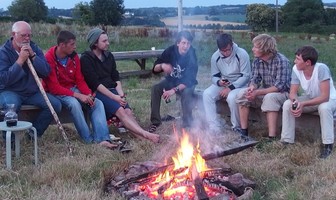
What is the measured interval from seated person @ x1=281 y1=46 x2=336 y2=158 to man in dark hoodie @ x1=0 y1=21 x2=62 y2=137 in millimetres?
2471

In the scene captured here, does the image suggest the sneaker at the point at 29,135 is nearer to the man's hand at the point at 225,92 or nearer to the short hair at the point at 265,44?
the man's hand at the point at 225,92

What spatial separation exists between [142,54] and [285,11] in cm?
3973

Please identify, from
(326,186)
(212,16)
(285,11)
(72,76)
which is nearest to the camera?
(326,186)

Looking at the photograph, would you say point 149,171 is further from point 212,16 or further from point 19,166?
point 212,16

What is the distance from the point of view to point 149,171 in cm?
438

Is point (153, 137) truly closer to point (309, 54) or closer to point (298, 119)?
point (298, 119)

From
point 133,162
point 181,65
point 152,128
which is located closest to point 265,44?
point 181,65

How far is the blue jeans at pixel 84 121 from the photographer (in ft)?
18.7

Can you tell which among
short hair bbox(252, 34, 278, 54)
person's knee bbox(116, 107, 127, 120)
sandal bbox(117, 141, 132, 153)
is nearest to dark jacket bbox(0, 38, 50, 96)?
person's knee bbox(116, 107, 127, 120)

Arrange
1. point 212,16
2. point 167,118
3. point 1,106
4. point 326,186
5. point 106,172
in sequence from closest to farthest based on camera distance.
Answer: point 326,186, point 106,172, point 1,106, point 212,16, point 167,118

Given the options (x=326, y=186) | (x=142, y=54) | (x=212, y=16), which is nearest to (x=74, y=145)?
(x=212, y=16)

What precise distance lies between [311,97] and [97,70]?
96.4 inches

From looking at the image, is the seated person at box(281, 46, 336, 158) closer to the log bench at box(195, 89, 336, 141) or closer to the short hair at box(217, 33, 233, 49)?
the log bench at box(195, 89, 336, 141)

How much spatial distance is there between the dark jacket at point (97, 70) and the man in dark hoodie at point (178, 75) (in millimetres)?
575
